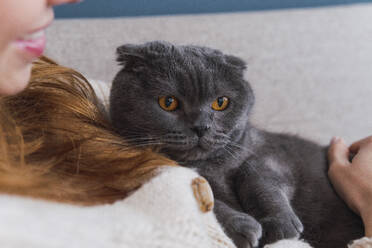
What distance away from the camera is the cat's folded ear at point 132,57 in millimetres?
855

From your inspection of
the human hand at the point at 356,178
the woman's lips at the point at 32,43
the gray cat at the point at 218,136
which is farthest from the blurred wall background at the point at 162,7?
the woman's lips at the point at 32,43

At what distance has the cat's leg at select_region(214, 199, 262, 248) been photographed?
2.32 feet

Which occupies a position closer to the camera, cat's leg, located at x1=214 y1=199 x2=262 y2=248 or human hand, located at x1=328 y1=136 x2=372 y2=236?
cat's leg, located at x1=214 y1=199 x2=262 y2=248

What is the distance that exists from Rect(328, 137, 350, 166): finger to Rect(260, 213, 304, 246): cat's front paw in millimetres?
394

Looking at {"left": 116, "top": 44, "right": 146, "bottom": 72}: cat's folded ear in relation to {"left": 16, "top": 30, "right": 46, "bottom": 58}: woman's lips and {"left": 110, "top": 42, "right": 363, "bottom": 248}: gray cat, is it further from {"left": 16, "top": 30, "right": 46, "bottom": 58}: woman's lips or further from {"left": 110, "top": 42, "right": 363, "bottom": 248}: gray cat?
{"left": 16, "top": 30, "right": 46, "bottom": 58}: woman's lips

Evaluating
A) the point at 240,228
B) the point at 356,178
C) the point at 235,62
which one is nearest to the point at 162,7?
the point at 235,62

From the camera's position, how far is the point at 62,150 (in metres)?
0.65

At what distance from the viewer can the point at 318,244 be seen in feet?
3.01

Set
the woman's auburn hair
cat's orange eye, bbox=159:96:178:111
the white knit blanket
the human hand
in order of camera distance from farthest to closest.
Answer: the human hand → cat's orange eye, bbox=159:96:178:111 → the woman's auburn hair → the white knit blanket

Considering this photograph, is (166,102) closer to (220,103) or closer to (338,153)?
(220,103)

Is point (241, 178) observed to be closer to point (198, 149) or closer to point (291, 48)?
point (198, 149)

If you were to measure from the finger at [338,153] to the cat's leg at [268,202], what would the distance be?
267 millimetres

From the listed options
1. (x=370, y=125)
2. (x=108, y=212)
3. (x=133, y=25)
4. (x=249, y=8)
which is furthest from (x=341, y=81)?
(x=108, y=212)

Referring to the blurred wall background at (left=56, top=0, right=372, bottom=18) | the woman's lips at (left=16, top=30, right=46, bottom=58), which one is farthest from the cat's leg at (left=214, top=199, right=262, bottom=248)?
the blurred wall background at (left=56, top=0, right=372, bottom=18)
